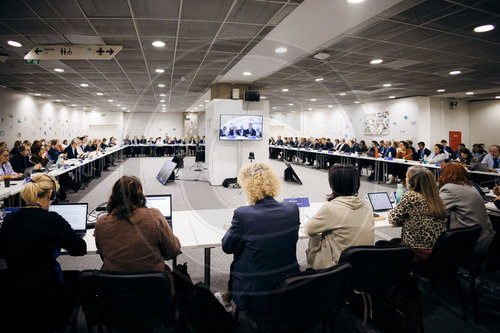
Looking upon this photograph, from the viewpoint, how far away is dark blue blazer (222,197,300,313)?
162 cm

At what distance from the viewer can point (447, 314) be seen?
238cm

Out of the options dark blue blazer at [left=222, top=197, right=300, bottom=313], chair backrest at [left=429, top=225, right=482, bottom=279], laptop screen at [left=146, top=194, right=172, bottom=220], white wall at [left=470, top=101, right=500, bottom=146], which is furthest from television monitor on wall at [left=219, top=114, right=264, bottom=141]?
white wall at [left=470, top=101, right=500, bottom=146]

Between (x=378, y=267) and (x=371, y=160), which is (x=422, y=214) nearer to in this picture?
(x=378, y=267)

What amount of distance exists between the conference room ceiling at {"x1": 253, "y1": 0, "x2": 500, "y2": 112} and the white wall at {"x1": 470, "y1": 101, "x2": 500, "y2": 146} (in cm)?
309

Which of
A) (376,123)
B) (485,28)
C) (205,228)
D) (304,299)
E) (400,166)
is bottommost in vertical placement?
(304,299)

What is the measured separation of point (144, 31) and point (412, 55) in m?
4.90

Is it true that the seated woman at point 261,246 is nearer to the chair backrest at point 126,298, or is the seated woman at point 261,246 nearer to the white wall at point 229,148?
the chair backrest at point 126,298

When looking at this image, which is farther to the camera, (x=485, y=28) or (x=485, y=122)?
(x=485, y=122)

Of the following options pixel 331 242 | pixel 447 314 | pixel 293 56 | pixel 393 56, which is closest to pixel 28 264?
pixel 331 242

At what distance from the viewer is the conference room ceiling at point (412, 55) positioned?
3.63 m

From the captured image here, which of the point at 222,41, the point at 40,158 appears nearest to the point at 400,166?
the point at 222,41

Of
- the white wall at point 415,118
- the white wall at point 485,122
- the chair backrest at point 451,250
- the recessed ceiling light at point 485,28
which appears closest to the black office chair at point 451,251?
the chair backrest at point 451,250

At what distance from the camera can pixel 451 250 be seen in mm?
2117

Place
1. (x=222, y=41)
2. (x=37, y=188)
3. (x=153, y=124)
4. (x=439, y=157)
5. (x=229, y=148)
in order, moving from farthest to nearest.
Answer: (x=153, y=124) < (x=229, y=148) < (x=439, y=157) < (x=222, y=41) < (x=37, y=188)
